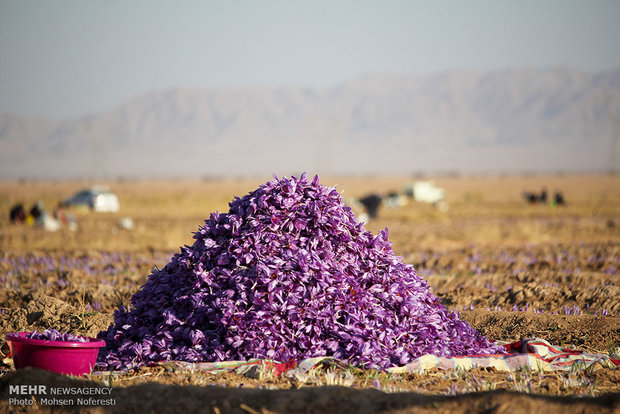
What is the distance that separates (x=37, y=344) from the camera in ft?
15.0

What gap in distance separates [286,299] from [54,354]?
1.77m

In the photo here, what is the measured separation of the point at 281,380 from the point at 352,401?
0.84m

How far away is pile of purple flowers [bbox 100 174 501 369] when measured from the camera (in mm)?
4848

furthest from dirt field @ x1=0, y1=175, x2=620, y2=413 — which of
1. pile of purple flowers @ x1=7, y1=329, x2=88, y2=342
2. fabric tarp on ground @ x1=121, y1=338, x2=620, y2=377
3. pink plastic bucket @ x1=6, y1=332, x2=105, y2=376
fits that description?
pile of purple flowers @ x1=7, y1=329, x2=88, y2=342

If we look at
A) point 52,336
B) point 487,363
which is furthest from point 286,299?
point 52,336

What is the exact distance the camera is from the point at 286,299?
4891 millimetres

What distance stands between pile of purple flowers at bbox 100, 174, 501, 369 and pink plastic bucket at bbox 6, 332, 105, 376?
10.1 inches

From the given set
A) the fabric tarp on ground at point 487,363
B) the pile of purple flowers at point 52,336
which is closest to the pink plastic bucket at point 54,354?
the pile of purple flowers at point 52,336

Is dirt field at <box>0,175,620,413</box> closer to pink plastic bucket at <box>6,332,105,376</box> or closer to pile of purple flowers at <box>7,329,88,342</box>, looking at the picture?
pink plastic bucket at <box>6,332,105,376</box>

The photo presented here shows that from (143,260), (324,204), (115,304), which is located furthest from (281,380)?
(143,260)

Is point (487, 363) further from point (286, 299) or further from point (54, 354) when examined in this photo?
point (54, 354)

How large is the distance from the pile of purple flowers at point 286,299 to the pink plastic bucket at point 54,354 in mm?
255

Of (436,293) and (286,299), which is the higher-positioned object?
(286,299)

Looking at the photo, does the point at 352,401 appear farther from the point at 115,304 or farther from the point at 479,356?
the point at 115,304
